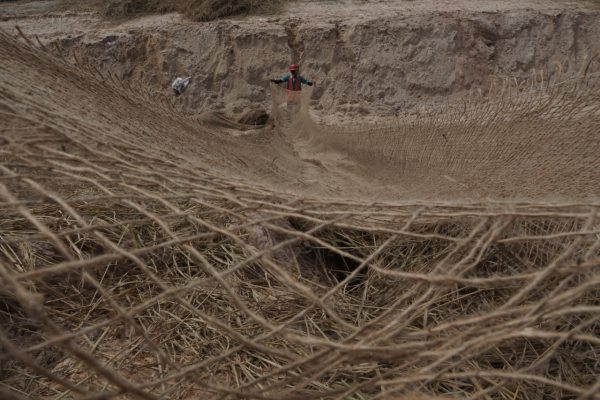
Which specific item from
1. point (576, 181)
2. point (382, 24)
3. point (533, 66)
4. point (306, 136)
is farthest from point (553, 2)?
point (576, 181)

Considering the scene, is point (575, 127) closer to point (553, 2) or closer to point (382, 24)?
point (382, 24)

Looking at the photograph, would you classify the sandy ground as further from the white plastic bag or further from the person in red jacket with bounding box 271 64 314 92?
the person in red jacket with bounding box 271 64 314 92

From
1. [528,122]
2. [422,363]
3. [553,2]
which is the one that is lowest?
[422,363]

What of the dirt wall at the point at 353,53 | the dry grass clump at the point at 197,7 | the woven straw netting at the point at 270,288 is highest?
the dry grass clump at the point at 197,7

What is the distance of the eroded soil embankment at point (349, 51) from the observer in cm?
578

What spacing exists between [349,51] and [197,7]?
2.48 m

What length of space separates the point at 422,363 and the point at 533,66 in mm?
6390

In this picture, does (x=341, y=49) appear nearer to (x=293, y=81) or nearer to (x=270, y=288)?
(x=293, y=81)

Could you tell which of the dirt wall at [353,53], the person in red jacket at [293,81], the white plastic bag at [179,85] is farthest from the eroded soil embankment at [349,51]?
the person in red jacket at [293,81]

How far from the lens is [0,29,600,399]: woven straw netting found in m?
0.69

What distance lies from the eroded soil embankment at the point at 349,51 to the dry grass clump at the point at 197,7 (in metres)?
0.21

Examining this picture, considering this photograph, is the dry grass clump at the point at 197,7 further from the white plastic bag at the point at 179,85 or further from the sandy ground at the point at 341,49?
the white plastic bag at the point at 179,85

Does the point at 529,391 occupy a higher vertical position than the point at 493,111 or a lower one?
lower

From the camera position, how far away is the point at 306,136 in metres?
4.86
